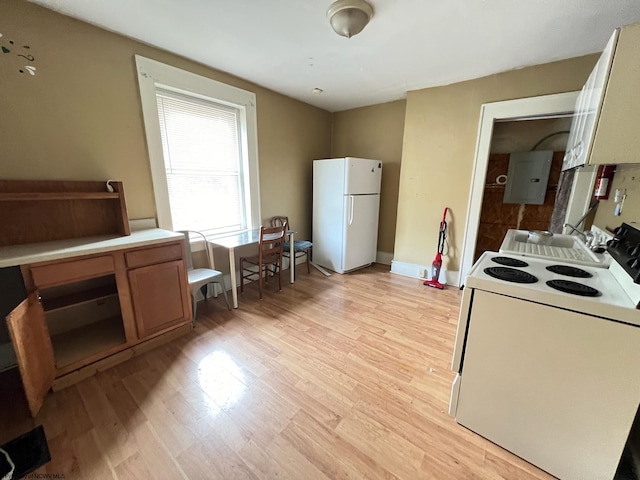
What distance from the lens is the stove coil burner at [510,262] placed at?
144 cm

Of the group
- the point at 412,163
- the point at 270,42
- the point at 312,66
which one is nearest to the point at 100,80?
the point at 270,42

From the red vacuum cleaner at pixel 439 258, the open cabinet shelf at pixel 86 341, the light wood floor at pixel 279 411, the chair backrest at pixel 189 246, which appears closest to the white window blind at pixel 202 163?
the chair backrest at pixel 189 246

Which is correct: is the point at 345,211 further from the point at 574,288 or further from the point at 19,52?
the point at 19,52

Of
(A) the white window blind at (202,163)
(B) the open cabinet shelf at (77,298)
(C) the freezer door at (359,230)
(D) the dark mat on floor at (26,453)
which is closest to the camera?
(D) the dark mat on floor at (26,453)

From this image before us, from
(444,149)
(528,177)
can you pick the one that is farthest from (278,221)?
(528,177)

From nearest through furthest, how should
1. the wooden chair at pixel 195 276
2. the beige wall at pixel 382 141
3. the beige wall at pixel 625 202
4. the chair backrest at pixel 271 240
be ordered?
the beige wall at pixel 625 202 < the wooden chair at pixel 195 276 < the chair backrest at pixel 271 240 < the beige wall at pixel 382 141

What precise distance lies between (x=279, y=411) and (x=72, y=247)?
174 centimetres

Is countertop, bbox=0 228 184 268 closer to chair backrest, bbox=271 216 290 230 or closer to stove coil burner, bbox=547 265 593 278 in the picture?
chair backrest, bbox=271 216 290 230

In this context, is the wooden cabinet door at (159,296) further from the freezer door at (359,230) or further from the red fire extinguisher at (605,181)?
the red fire extinguisher at (605,181)

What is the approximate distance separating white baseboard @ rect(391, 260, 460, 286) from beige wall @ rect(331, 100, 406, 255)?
17.2 inches

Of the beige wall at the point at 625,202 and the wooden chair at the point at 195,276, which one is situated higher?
the beige wall at the point at 625,202

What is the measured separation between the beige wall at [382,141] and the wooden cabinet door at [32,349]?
12.6 ft

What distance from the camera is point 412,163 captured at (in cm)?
340

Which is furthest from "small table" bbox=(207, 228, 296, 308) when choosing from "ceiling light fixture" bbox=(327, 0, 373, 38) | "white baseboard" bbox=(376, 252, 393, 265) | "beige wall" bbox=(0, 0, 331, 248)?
"ceiling light fixture" bbox=(327, 0, 373, 38)
